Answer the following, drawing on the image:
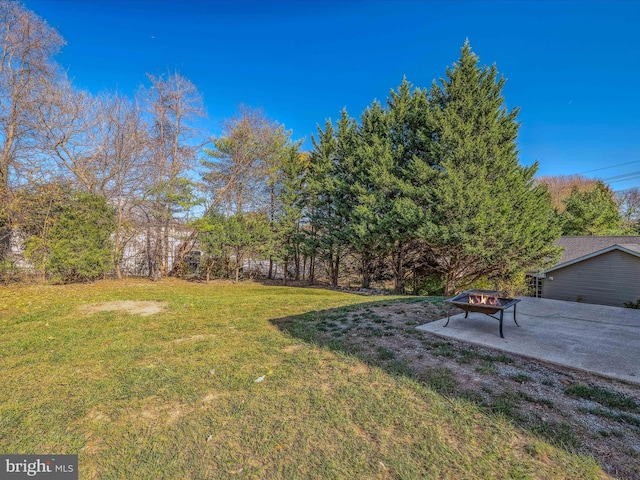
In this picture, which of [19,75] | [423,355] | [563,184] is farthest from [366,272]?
[563,184]

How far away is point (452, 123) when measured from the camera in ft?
36.4

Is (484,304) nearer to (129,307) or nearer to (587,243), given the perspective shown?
(129,307)

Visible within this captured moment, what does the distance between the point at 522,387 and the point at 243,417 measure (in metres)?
2.49

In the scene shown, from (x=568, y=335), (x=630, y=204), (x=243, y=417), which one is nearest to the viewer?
(x=243, y=417)

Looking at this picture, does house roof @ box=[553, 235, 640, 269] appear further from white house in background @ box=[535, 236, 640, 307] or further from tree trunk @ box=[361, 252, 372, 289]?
tree trunk @ box=[361, 252, 372, 289]

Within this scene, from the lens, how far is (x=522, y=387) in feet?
8.52

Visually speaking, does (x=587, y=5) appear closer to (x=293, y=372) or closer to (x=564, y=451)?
(x=564, y=451)

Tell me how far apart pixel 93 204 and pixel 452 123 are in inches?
539

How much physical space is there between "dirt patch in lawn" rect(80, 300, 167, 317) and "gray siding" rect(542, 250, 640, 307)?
60.3 ft

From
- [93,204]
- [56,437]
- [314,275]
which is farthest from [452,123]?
[93,204]

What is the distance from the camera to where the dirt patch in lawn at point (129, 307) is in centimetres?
554

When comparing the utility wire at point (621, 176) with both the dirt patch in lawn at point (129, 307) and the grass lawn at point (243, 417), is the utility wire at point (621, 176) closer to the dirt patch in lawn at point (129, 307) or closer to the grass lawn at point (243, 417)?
the grass lawn at point (243, 417)

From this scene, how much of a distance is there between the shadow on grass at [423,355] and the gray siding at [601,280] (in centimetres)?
1361

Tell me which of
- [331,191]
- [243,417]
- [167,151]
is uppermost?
[167,151]
